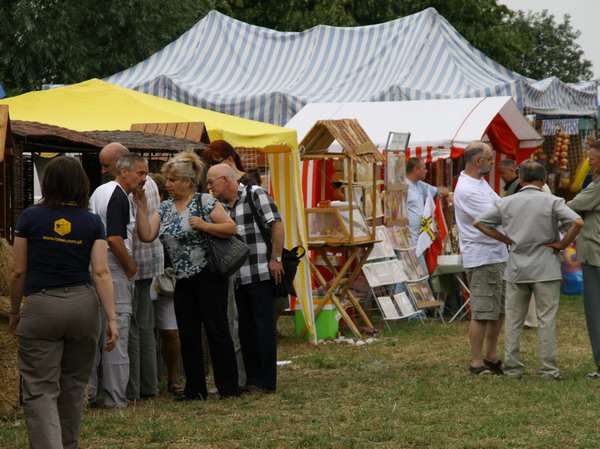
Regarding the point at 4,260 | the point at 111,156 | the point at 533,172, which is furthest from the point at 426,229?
the point at 4,260

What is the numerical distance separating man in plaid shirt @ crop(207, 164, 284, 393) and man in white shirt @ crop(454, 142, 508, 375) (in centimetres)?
173

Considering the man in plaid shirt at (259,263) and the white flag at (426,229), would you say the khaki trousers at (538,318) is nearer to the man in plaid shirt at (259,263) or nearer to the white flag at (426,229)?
the man in plaid shirt at (259,263)

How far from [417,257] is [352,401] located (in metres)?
5.72

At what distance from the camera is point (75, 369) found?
4.77m

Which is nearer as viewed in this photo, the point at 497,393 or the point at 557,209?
the point at 497,393

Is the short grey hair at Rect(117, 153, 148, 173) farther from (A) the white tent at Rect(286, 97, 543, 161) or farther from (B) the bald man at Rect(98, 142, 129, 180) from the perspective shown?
(A) the white tent at Rect(286, 97, 543, 161)

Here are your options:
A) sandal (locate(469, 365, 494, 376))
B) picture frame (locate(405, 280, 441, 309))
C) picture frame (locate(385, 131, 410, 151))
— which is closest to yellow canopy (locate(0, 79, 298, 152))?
picture frame (locate(385, 131, 410, 151))

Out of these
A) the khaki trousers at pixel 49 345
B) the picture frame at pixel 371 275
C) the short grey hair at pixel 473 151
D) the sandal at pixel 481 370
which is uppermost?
the short grey hair at pixel 473 151

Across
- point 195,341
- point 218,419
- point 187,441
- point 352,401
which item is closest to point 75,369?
point 187,441

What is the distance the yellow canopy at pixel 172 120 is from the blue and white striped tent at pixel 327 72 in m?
3.62

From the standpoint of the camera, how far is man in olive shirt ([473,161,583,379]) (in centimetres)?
764

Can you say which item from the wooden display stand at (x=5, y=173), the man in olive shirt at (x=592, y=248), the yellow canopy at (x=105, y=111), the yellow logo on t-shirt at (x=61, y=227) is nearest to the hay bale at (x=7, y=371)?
the wooden display stand at (x=5, y=173)

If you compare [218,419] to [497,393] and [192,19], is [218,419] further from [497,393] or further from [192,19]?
[192,19]

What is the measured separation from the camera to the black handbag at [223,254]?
21.7ft
